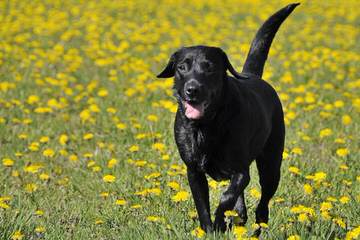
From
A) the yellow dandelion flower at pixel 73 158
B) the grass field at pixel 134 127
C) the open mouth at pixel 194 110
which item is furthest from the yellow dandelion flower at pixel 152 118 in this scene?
the open mouth at pixel 194 110

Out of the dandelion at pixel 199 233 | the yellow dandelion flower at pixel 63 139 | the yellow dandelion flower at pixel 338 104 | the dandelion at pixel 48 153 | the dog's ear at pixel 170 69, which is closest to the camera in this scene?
the dandelion at pixel 199 233

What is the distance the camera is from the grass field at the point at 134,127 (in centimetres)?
385

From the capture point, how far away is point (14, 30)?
36.3 ft

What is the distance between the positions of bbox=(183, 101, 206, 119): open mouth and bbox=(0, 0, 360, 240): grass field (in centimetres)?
63

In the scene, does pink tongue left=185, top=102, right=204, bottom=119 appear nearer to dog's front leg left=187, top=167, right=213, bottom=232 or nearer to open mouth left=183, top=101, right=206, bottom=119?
open mouth left=183, top=101, right=206, bottom=119

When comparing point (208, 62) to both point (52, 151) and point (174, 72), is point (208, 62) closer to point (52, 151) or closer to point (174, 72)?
point (174, 72)

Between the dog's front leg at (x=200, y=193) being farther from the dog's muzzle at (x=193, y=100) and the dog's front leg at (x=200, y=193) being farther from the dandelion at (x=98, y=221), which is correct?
the dandelion at (x=98, y=221)

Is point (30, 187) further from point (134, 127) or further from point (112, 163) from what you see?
point (134, 127)

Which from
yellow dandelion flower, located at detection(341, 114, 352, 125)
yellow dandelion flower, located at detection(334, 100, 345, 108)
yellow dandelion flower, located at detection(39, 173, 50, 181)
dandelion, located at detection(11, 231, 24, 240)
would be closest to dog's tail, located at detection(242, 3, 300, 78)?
yellow dandelion flower, located at detection(39, 173, 50, 181)

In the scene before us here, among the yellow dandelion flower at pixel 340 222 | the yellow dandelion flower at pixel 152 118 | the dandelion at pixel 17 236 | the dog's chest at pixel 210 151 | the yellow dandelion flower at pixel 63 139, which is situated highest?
the dog's chest at pixel 210 151

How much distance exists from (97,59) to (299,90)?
11.5 feet

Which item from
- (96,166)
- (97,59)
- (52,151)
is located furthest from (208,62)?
(97,59)

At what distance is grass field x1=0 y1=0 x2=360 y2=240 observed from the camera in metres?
3.85

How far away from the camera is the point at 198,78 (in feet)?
11.2
